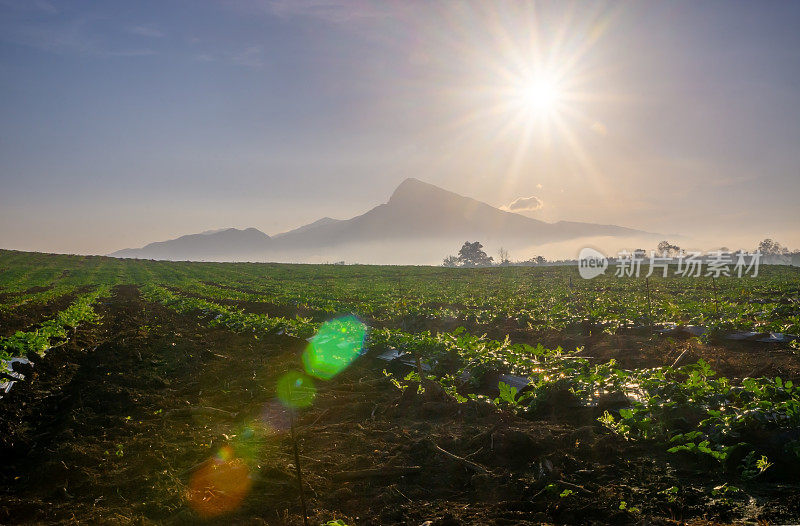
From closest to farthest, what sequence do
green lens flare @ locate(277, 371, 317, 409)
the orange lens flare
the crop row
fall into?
the orange lens flare < green lens flare @ locate(277, 371, 317, 409) < the crop row

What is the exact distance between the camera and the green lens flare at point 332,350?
33.3 ft

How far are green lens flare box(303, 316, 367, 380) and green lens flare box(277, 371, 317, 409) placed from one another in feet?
1.18

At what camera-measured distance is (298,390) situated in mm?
8750

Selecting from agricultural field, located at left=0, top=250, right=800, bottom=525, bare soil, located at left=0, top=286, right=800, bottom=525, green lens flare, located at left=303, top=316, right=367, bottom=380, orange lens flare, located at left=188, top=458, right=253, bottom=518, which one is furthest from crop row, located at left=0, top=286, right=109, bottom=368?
orange lens flare, located at left=188, top=458, right=253, bottom=518

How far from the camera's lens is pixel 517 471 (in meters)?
4.95

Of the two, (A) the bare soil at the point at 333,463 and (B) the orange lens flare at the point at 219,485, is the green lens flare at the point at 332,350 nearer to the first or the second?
(A) the bare soil at the point at 333,463

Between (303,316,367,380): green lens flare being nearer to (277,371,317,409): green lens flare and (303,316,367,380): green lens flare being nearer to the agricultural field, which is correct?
the agricultural field

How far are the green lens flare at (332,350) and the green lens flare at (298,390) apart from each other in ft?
1.18

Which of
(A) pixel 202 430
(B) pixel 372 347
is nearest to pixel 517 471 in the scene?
(A) pixel 202 430

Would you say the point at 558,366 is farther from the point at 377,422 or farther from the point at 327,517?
the point at 327,517

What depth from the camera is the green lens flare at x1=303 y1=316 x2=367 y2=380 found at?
10148 mm

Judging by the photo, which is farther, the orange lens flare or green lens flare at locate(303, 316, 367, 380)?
green lens flare at locate(303, 316, 367, 380)

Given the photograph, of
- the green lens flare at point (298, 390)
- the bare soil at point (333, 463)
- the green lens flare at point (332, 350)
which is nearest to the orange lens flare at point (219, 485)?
the bare soil at point (333, 463)

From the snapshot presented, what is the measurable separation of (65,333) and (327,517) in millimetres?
13377
